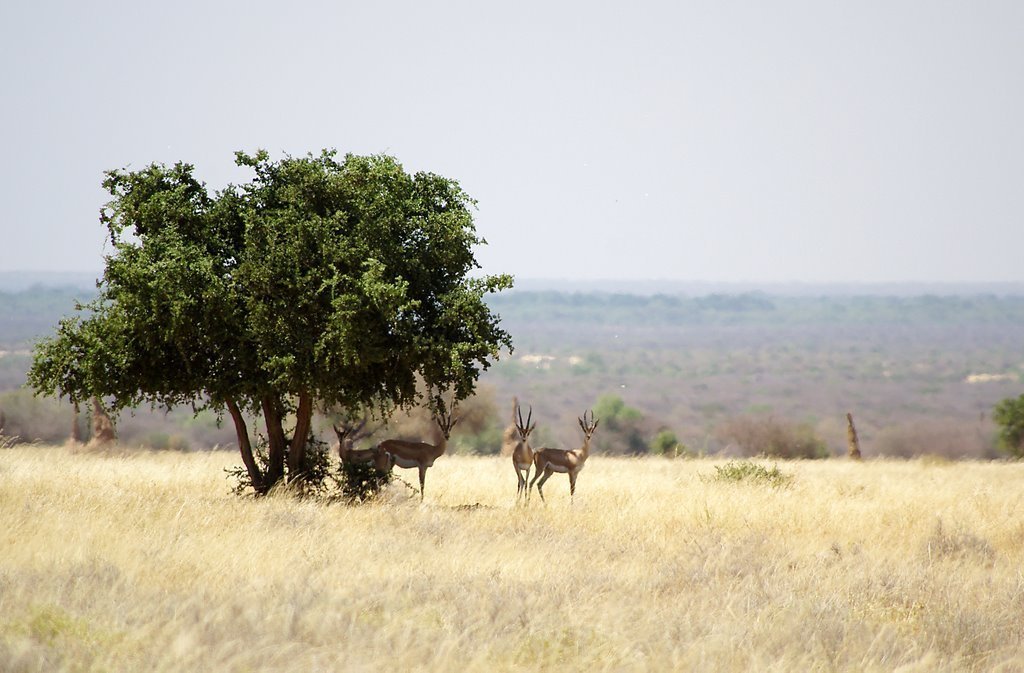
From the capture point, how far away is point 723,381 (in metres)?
185

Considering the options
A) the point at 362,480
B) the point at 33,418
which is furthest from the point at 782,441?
the point at 362,480

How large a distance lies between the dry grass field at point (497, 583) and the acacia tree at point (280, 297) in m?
2.09

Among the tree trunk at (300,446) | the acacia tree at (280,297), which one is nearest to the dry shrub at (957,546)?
the acacia tree at (280,297)

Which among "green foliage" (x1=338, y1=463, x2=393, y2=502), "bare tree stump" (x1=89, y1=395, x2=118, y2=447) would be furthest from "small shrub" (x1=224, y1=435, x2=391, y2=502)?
"bare tree stump" (x1=89, y1=395, x2=118, y2=447)

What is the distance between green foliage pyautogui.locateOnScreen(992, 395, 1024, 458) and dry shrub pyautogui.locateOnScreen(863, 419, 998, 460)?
27.3 metres

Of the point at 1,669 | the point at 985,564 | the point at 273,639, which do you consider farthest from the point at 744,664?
the point at 985,564

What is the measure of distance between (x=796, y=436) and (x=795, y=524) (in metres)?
48.8

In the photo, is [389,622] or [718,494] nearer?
[389,622]

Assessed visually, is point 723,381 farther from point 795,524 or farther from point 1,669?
point 1,669

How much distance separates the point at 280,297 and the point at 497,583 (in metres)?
7.64

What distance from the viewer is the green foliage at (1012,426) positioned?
51281mm

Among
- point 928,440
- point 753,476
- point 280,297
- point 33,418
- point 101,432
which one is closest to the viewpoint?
point 280,297

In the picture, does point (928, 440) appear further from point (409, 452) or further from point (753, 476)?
point (409, 452)

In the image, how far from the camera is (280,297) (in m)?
17.6
